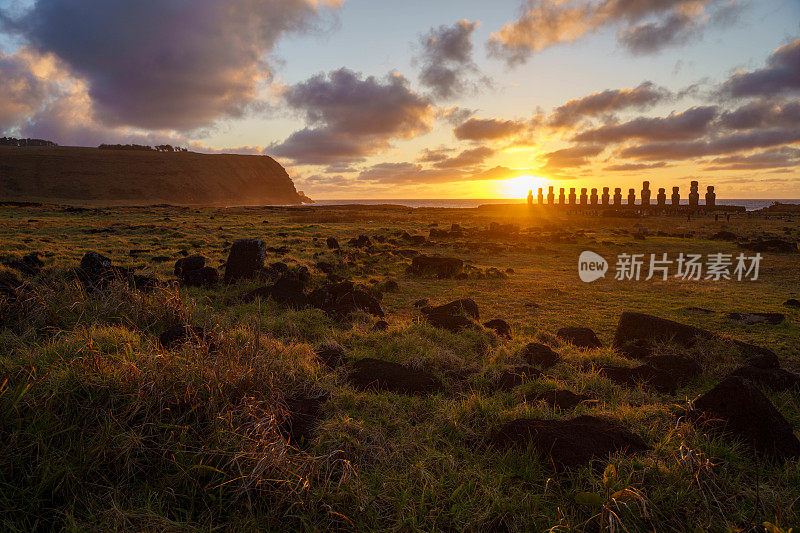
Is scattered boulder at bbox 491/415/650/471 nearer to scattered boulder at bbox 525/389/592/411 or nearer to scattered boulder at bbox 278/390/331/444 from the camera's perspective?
scattered boulder at bbox 525/389/592/411

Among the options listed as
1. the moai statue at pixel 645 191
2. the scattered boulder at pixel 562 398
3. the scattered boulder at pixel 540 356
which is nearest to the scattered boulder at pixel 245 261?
the scattered boulder at pixel 540 356

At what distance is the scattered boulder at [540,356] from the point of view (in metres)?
6.70

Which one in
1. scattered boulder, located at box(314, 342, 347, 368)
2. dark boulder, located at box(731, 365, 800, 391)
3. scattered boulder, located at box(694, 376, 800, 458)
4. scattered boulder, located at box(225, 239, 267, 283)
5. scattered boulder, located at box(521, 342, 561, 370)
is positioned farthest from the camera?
scattered boulder, located at box(225, 239, 267, 283)

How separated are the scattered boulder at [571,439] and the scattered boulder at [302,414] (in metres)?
2.01

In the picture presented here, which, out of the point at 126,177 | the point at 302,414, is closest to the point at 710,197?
the point at 302,414

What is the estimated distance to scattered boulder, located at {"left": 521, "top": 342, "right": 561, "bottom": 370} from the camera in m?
6.70

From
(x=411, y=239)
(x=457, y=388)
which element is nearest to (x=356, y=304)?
(x=457, y=388)

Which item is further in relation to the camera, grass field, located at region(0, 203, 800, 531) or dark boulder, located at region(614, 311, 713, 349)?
dark boulder, located at region(614, 311, 713, 349)

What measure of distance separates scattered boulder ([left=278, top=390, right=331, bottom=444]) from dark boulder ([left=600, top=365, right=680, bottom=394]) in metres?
4.42

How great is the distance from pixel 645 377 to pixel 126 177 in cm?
15134

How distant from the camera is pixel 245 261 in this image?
40.9 feet

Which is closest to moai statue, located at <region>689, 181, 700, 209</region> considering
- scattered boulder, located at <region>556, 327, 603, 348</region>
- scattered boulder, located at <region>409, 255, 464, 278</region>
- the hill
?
scattered boulder, located at <region>409, 255, 464, 278</region>

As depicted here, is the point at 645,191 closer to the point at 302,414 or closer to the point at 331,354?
the point at 331,354

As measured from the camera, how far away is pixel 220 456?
3541 mm
